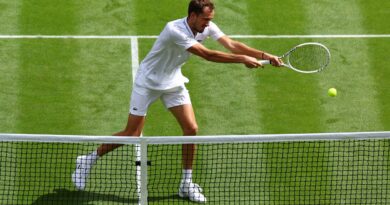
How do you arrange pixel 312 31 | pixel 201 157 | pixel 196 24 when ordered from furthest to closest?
pixel 312 31 < pixel 201 157 < pixel 196 24

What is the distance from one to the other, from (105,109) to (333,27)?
13.7ft

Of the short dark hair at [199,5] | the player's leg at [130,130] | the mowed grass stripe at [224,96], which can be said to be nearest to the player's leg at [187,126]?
the player's leg at [130,130]

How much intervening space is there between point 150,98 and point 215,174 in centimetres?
134

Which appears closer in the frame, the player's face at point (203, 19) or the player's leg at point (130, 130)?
the player's face at point (203, 19)

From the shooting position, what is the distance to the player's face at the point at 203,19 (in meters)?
13.5

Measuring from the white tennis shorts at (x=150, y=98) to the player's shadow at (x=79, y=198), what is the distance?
1.07m

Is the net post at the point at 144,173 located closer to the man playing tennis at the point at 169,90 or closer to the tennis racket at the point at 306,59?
the man playing tennis at the point at 169,90

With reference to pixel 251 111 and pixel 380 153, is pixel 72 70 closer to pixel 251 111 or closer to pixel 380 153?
pixel 251 111

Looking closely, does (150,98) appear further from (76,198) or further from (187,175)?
(76,198)

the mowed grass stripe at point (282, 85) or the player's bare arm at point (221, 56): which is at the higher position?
the player's bare arm at point (221, 56)

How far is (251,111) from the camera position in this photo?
16.3 meters

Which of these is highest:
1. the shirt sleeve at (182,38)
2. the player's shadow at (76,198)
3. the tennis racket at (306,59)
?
the shirt sleeve at (182,38)

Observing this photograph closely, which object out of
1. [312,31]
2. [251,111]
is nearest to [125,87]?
[251,111]

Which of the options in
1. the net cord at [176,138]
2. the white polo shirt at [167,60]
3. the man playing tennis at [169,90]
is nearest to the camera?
the net cord at [176,138]
